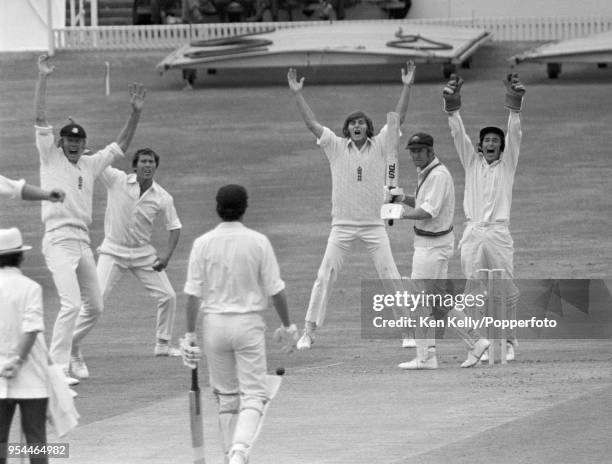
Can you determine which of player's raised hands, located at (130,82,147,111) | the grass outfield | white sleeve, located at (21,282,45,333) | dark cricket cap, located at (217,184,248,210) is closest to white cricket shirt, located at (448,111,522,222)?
the grass outfield

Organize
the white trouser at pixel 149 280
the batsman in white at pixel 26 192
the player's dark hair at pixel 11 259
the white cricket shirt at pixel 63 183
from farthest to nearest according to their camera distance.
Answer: the white trouser at pixel 149 280, the white cricket shirt at pixel 63 183, the batsman in white at pixel 26 192, the player's dark hair at pixel 11 259

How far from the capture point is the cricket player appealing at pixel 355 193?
1513 cm

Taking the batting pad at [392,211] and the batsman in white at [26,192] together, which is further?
the batting pad at [392,211]

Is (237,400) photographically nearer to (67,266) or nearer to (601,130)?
(67,266)

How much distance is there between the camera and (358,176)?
49.6 ft

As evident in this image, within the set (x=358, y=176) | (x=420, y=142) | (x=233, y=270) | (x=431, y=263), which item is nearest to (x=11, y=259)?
(x=233, y=270)

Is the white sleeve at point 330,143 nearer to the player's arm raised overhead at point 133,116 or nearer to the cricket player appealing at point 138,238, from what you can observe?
the cricket player appealing at point 138,238

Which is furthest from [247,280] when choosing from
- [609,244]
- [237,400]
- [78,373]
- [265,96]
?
[265,96]

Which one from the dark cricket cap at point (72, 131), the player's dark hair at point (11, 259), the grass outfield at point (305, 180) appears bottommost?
the grass outfield at point (305, 180)

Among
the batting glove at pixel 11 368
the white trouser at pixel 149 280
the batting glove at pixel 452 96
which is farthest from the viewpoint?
the white trouser at pixel 149 280

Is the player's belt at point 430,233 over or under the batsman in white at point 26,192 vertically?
under

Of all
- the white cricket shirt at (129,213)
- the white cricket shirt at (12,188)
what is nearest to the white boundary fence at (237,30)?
the white cricket shirt at (129,213)

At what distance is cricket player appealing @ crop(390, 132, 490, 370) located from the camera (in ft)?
45.4

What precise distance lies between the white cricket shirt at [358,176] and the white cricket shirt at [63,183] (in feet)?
8.73
